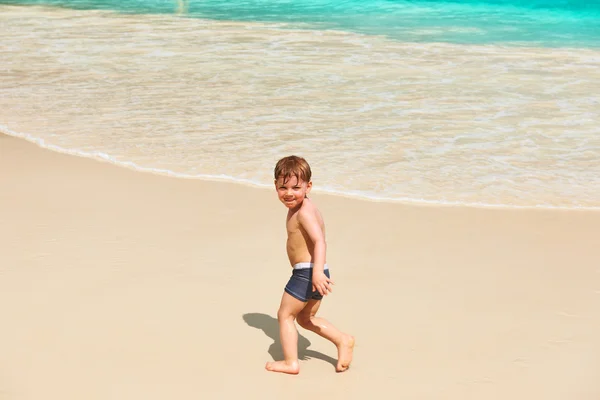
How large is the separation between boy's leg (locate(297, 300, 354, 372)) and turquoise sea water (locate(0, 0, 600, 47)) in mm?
10766

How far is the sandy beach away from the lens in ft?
10.0

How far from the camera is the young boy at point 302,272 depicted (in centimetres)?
312

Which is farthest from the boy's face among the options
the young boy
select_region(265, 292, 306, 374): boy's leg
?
select_region(265, 292, 306, 374): boy's leg

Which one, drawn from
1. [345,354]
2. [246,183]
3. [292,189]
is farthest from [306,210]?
[246,183]

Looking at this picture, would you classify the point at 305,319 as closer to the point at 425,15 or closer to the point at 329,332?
the point at 329,332

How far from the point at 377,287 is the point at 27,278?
1524 millimetres

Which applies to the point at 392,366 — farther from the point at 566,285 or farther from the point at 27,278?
Result: the point at 27,278

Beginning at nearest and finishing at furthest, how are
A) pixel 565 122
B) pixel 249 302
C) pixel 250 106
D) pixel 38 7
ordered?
pixel 249 302
pixel 565 122
pixel 250 106
pixel 38 7

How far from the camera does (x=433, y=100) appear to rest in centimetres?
843

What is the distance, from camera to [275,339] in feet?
11.2

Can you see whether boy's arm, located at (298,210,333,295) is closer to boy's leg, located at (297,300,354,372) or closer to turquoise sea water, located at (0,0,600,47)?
boy's leg, located at (297,300,354,372)

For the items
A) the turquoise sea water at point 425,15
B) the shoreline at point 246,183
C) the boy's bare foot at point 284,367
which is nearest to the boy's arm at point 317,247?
the boy's bare foot at point 284,367

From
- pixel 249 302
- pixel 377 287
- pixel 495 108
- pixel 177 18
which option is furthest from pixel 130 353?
pixel 177 18

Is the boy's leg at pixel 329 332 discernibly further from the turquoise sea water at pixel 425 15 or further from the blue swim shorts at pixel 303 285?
the turquoise sea water at pixel 425 15
